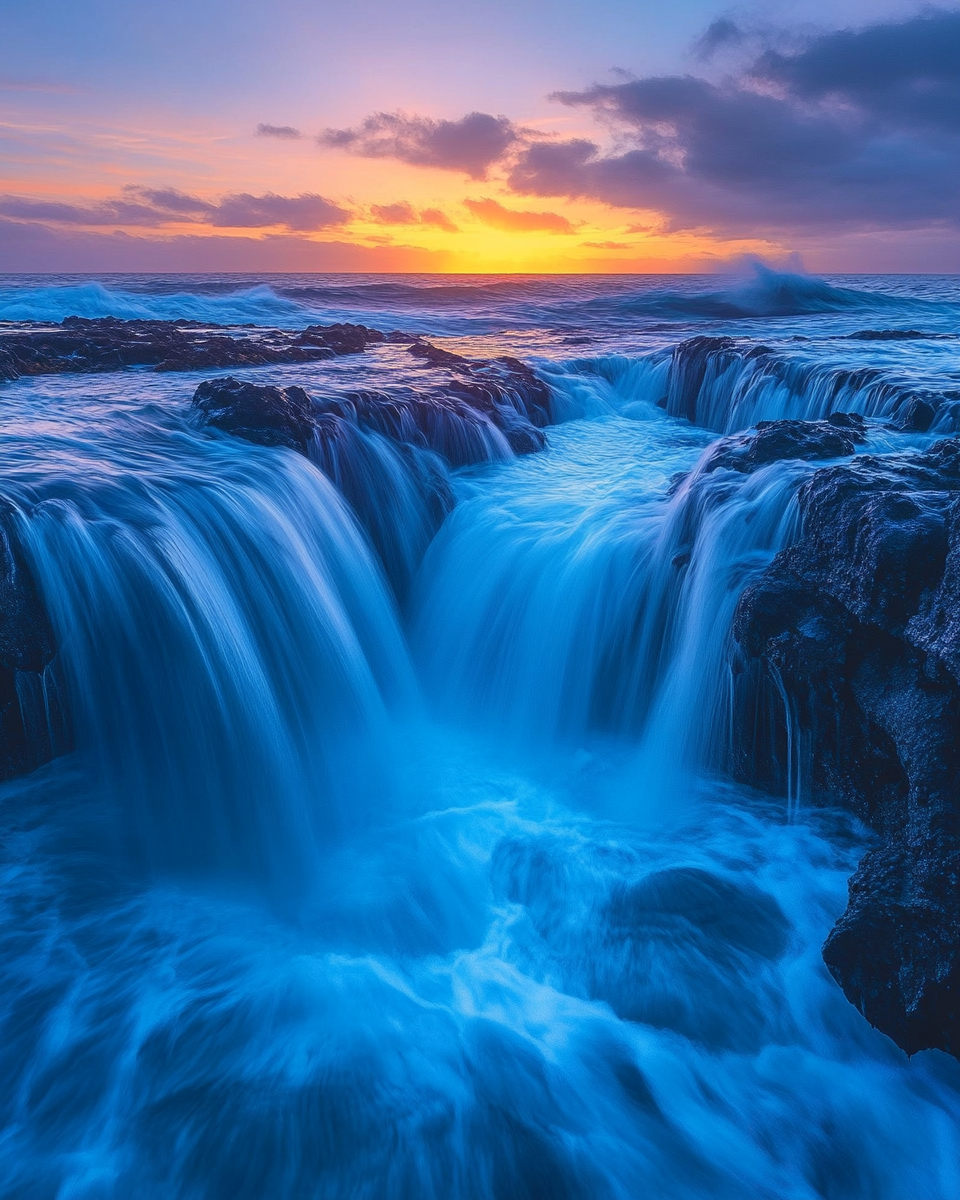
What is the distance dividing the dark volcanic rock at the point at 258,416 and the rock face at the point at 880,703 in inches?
226

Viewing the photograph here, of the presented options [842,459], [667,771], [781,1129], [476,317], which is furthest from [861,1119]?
[476,317]

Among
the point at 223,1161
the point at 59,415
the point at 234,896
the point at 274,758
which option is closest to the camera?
the point at 223,1161

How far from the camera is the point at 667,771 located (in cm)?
571

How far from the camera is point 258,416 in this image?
28.3ft

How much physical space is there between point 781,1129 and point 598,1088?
2.74ft

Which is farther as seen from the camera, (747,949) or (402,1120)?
(747,949)

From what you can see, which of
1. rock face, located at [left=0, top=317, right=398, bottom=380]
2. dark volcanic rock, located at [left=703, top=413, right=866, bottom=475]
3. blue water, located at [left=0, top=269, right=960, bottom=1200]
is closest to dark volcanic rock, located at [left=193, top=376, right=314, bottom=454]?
blue water, located at [left=0, top=269, right=960, bottom=1200]

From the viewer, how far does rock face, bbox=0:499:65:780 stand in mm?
4633

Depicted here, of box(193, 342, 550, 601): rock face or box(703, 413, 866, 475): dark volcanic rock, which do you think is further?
box(193, 342, 550, 601): rock face

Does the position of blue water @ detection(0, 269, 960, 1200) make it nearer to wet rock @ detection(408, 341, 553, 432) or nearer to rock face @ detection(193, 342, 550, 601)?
rock face @ detection(193, 342, 550, 601)

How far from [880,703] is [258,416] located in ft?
23.5

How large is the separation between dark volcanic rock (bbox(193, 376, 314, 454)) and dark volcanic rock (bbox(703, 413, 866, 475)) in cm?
469

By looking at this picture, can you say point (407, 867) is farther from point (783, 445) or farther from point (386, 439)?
point (386, 439)

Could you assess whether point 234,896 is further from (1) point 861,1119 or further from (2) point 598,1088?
(1) point 861,1119
